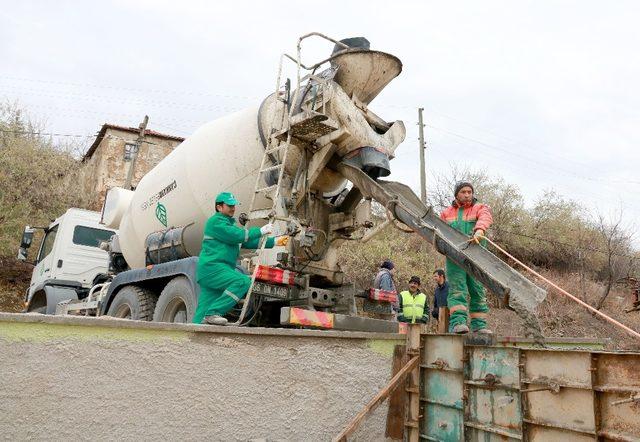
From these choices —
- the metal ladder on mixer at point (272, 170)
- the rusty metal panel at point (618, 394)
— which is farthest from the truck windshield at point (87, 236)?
the rusty metal panel at point (618, 394)

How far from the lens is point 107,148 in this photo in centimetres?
2773

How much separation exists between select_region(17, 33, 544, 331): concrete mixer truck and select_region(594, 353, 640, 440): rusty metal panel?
151cm

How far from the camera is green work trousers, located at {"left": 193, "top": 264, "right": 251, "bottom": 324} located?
4.42m

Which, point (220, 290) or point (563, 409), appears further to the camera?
point (220, 290)

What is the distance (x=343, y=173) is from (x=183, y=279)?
195 centimetres

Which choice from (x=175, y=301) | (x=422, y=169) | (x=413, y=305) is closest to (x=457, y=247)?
(x=175, y=301)

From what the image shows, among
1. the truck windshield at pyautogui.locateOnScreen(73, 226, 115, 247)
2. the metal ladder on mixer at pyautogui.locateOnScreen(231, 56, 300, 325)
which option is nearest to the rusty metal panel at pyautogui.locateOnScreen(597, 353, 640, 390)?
the metal ladder on mixer at pyautogui.locateOnScreen(231, 56, 300, 325)

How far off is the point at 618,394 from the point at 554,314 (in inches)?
481

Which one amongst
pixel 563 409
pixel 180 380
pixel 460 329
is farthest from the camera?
pixel 460 329

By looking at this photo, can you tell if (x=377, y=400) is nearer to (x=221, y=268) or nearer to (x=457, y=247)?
(x=457, y=247)

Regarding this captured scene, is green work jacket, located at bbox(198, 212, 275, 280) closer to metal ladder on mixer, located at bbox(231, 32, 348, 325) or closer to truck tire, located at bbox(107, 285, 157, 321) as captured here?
metal ladder on mixer, located at bbox(231, 32, 348, 325)

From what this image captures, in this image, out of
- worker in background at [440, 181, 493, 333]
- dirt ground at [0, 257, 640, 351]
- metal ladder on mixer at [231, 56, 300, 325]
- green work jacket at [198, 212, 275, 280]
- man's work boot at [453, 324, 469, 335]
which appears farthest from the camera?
dirt ground at [0, 257, 640, 351]

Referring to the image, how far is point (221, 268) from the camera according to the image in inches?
179

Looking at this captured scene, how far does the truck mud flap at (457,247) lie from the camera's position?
148 inches
